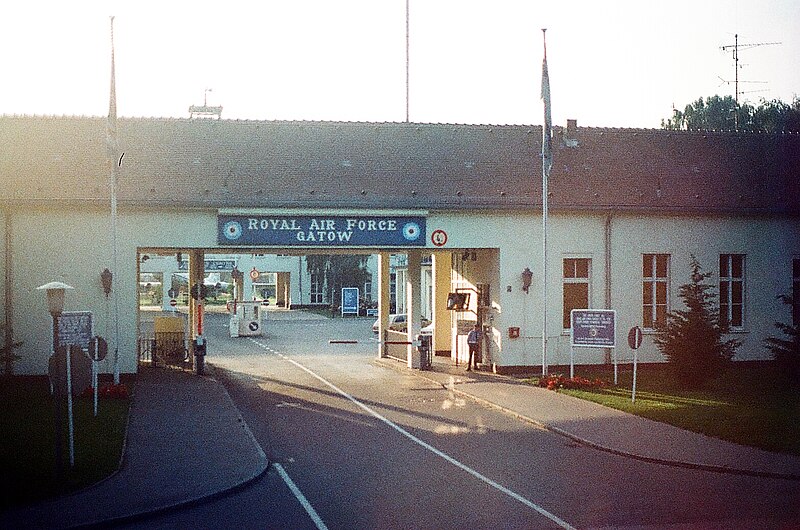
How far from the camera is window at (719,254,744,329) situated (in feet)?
99.1

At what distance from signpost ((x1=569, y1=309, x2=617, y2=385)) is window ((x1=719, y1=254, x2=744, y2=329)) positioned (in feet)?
23.4

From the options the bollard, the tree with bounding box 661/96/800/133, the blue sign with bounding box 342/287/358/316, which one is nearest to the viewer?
the bollard

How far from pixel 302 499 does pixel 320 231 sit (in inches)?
612

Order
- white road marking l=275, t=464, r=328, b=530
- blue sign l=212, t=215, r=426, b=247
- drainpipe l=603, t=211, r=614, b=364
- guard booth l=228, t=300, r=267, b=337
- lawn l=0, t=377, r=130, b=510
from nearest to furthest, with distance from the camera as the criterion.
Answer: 1. white road marking l=275, t=464, r=328, b=530
2. lawn l=0, t=377, r=130, b=510
3. blue sign l=212, t=215, r=426, b=247
4. drainpipe l=603, t=211, r=614, b=364
5. guard booth l=228, t=300, r=267, b=337

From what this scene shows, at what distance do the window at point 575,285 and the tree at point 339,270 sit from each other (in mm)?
52543

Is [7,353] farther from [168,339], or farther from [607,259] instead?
[607,259]

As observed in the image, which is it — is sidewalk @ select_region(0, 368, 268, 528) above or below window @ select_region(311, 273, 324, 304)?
below

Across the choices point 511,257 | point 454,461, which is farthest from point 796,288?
point 454,461

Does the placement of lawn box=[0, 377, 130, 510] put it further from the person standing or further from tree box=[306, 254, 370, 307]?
tree box=[306, 254, 370, 307]

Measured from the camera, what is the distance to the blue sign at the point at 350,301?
240ft

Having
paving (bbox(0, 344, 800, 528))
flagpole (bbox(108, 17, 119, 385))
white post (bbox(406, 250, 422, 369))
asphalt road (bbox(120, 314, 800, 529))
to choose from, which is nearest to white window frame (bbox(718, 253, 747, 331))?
paving (bbox(0, 344, 800, 528))

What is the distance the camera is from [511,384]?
85.5 feet

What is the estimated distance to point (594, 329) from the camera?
24.9m

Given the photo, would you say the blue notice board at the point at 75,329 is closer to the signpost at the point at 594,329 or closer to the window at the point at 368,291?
Result: the signpost at the point at 594,329
